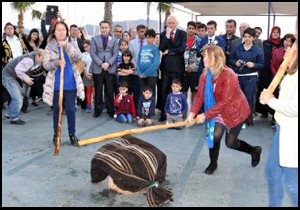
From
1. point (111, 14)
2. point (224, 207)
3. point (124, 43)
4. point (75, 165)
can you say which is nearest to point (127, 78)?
point (124, 43)

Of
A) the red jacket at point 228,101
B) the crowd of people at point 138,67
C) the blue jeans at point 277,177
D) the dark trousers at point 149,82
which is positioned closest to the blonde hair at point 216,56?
the red jacket at point 228,101

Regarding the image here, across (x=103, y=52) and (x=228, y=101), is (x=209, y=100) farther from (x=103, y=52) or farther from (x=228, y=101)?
(x=103, y=52)

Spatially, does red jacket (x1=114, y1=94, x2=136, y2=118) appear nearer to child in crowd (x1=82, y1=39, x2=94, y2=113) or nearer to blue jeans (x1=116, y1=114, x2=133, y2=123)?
blue jeans (x1=116, y1=114, x2=133, y2=123)

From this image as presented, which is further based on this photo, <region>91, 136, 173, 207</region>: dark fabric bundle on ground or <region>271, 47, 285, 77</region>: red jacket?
<region>271, 47, 285, 77</region>: red jacket

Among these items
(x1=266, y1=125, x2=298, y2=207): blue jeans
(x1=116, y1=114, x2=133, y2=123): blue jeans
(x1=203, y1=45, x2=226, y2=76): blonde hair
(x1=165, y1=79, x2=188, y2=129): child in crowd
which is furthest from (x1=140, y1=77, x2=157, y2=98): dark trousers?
(x1=266, y1=125, x2=298, y2=207): blue jeans

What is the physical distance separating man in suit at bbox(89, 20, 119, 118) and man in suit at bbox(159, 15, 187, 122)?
91cm

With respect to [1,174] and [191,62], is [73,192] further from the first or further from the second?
[191,62]

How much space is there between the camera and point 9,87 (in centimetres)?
707

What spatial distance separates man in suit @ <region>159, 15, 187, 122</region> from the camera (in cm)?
723

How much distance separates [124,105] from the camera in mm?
7555

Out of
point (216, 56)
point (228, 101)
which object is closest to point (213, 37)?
point (216, 56)

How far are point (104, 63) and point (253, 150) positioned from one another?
365 cm

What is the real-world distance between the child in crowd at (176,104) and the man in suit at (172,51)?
321 millimetres

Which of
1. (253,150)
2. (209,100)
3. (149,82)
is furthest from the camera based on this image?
(149,82)
